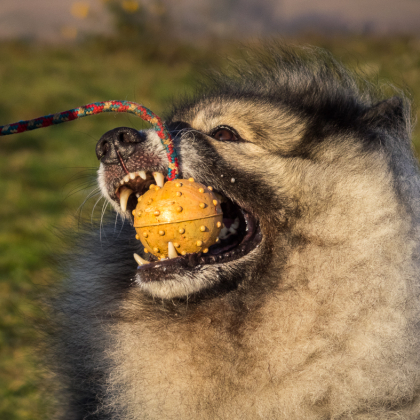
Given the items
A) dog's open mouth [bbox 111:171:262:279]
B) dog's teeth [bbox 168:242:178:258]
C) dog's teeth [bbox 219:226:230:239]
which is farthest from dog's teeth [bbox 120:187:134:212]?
dog's teeth [bbox 219:226:230:239]

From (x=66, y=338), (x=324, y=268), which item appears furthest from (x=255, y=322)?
(x=66, y=338)

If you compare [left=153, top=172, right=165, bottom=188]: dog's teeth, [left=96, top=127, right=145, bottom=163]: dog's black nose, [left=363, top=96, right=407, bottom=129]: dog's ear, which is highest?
[left=96, top=127, right=145, bottom=163]: dog's black nose

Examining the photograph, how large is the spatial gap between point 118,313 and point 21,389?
3.84ft

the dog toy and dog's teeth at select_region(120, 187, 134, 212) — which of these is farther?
dog's teeth at select_region(120, 187, 134, 212)

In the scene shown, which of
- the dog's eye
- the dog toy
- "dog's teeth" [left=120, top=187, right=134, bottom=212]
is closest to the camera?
the dog toy

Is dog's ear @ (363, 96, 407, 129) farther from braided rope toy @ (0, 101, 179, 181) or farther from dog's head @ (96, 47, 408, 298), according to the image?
braided rope toy @ (0, 101, 179, 181)

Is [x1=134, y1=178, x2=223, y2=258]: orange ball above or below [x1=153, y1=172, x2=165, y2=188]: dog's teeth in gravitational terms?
below

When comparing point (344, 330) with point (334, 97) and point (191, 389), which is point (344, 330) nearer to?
point (191, 389)

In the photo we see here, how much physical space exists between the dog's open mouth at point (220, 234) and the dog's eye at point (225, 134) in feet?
0.91

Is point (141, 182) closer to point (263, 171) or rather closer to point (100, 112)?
point (100, 112)

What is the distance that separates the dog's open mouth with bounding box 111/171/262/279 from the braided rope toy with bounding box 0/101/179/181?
86mm

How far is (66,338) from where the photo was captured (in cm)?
270

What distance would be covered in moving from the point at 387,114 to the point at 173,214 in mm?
1095

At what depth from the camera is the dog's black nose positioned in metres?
2.18
